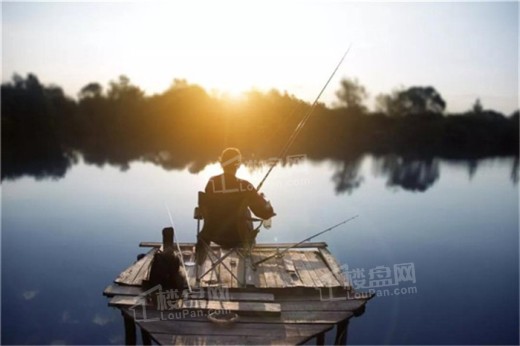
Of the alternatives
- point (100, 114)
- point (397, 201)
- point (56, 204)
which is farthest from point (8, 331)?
point (100, 114)

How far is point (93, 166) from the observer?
37031 mm

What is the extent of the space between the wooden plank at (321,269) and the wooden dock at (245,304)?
16 millimetres

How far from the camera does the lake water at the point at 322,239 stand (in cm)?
1048

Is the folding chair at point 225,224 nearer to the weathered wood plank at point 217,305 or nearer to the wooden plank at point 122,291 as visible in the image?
the wooden plank at point 122,291

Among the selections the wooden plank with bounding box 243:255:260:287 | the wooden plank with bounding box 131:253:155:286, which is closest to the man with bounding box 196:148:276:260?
the wooden plank with bounding box 243:255:260:287

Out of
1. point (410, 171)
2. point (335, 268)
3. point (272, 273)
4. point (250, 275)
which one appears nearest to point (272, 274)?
point (272, 273)

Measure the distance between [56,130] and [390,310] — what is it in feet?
195

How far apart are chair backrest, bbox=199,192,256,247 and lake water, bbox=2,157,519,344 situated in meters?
2.13

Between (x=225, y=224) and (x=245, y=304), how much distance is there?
90.8 inches

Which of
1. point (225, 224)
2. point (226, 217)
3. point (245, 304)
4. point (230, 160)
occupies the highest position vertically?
point (230, 160)

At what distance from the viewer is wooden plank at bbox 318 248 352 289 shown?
6182mm

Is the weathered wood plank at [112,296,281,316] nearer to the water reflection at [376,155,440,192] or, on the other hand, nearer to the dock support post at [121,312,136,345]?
the dock support post at [121,312,136,345]

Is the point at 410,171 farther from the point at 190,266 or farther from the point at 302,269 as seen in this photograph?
the point at 190,266

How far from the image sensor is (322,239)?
1777 cm
